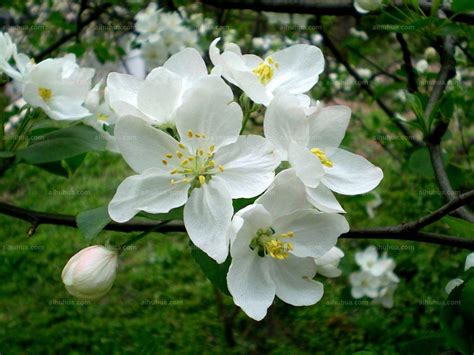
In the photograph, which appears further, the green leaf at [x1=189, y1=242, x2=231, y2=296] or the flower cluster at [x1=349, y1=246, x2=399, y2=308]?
the flower cluster at [x1=349, y1=246, x2=399, y2=308]

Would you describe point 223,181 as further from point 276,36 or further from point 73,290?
point 276,36

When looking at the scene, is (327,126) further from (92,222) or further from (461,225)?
(92,222)

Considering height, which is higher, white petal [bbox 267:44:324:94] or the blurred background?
white petal [bbox 267:44:324:94]

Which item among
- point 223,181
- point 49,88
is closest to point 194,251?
point 223,181

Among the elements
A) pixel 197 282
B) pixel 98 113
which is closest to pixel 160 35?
pixel 197 282

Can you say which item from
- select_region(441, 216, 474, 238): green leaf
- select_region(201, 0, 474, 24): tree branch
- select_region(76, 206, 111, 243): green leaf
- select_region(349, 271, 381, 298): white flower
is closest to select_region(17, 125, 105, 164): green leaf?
select_region(76, 206, 111, 243): green leaf

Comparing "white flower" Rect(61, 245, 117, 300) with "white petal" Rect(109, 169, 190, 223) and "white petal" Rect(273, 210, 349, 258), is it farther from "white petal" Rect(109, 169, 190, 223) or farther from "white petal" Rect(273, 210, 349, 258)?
"white petal" Rect(273, 210, 349, 258)

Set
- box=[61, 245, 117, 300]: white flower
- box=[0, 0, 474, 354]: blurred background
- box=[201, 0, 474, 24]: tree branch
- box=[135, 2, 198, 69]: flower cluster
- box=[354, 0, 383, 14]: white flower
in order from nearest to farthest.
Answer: box=[61, 245, 117, 300]: white flower, box=[354, 0, 383, 14]: white flower, box=[201, 0, 474, 24]: tree branch, box=[0, 0, 474, 354]: blurred background, box=[135, 2, 198, 69]: flower cluster
